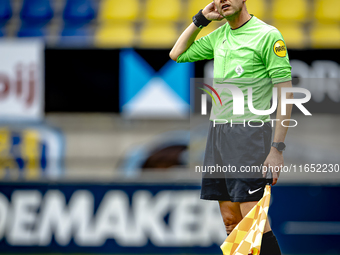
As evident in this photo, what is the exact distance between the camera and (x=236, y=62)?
192 cm

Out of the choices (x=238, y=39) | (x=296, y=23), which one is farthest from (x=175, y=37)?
(x=238, y=39)

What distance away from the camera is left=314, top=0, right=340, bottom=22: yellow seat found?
643cm

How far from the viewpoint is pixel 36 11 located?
6.63m

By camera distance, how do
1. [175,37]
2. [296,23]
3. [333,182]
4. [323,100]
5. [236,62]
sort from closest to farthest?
[236,62]
[333,182]
[323,100]
[175,37]
[296,23]

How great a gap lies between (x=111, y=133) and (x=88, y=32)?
150 centimetres

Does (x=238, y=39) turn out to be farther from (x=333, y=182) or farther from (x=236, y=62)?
(x=333, y=182)

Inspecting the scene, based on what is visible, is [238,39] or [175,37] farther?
[175,37]

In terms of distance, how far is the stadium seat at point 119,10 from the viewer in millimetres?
6656

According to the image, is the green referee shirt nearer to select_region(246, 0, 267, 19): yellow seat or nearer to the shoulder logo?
the shoulder logo

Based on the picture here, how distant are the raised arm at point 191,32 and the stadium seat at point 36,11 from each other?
4.91m

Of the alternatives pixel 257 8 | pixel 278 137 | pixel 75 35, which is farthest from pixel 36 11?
pixel 278 137

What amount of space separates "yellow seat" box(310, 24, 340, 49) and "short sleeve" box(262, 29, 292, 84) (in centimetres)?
A: 377

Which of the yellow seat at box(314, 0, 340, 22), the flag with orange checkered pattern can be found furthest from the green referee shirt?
the yellow seat at box(314, 0, 340, 22)

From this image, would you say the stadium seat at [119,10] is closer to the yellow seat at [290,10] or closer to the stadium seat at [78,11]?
the stadium seat at [78,11]
